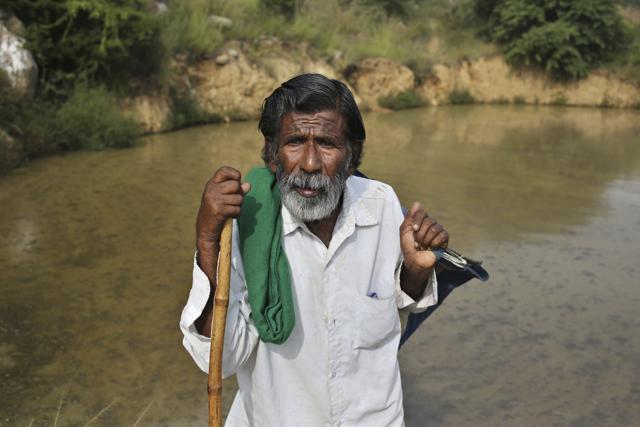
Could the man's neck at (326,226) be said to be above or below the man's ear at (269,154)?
below

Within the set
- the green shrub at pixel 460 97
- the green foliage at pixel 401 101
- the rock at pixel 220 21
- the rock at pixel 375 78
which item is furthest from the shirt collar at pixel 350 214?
the green shrub at pixel 460 97

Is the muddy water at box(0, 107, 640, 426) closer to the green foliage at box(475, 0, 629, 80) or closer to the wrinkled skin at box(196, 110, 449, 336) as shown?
the wrinkled skin at box(196, 110, 449, 336)

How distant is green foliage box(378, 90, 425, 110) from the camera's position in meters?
15.5

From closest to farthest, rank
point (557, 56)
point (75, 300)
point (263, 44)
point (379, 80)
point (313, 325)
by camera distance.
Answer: point (313, 325) < point (75, 300) < point (263, 44) < point (379, 80) < point (557, 56)

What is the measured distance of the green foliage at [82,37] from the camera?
8547 millimetres

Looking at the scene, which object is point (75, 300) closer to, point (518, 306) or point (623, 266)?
point (518, 306)

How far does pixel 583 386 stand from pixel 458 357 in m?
0.66

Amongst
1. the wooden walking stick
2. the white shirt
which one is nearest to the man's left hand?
the white shirt

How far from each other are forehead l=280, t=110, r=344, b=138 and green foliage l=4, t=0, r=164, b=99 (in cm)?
773

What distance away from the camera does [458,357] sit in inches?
145

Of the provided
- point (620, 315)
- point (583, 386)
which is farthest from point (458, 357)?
point (620, 315)

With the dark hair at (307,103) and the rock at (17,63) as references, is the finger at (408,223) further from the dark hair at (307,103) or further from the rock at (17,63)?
the rock at (17,63)

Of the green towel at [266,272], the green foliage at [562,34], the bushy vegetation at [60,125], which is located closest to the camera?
the green towel at [266,272]

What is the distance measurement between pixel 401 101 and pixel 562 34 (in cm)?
572
